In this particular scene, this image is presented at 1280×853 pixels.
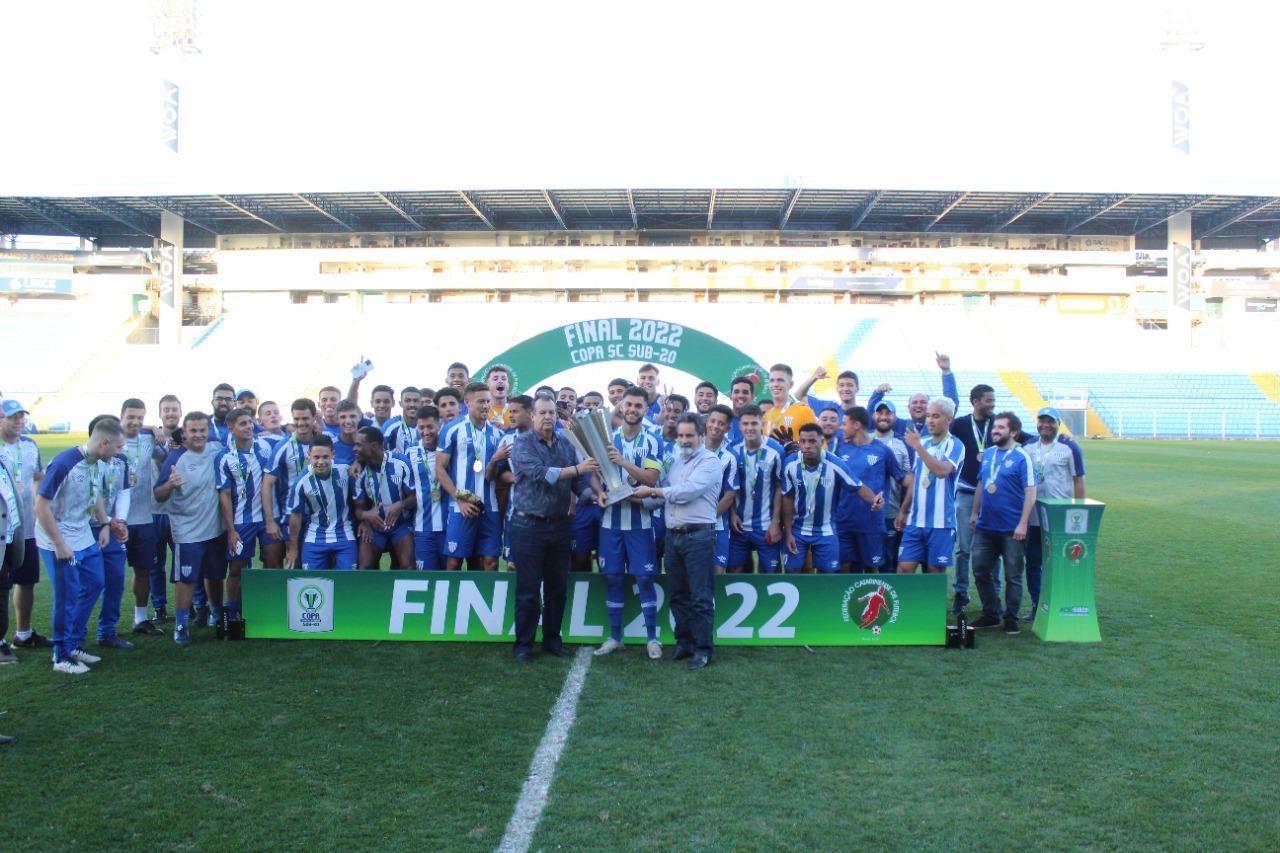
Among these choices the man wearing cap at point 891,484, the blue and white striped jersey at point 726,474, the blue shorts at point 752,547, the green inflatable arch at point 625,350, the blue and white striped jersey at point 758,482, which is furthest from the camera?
the green inflatable arch at point 625,350

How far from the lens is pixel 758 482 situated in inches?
264

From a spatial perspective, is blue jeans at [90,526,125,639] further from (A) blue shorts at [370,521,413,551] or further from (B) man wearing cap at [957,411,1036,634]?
(B) man wearing cap at [957,411,1036,634]

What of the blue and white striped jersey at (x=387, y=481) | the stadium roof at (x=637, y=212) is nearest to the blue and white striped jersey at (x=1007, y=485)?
the blue and white striped jersey at (x=387, y=481)

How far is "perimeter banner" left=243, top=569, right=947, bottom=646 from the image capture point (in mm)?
6418

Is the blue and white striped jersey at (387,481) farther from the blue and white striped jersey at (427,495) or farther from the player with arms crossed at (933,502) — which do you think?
the player with arms crossed at (933,502)

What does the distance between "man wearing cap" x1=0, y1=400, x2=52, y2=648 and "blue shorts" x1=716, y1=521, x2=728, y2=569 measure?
4.68m

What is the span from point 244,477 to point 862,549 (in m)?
4.82

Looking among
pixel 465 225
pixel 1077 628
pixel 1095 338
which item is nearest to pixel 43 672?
pixel 1077 628

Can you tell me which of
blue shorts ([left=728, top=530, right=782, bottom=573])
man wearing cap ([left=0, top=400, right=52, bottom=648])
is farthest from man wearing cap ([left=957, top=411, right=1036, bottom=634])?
man wearing cap ([left=0, top=400, right=52, bottom=648])

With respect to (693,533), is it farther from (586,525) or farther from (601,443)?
(586,525)

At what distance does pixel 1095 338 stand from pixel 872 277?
33.8ft

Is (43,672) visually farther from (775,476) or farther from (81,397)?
(81,397)

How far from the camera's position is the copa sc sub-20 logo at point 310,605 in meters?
6.56

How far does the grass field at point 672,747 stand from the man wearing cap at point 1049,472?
37.5 inches
